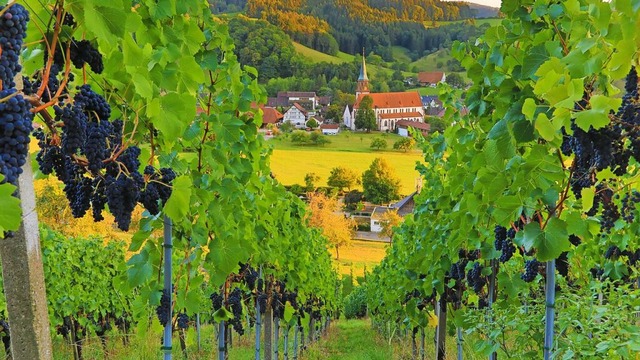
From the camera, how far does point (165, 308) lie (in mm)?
3109

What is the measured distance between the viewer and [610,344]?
260 cm

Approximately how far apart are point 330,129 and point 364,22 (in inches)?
1478

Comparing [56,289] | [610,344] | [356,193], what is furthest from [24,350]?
[356,193]

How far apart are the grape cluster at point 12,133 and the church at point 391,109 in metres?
69.4

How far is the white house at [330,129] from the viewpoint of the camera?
226 ft

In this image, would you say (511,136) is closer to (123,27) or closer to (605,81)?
(605,81)

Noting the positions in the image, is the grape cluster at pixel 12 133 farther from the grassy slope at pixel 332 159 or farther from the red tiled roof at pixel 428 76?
the red tiled roof at pixel 428 76

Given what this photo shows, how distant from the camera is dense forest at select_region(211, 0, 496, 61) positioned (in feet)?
304

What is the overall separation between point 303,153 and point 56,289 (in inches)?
2219

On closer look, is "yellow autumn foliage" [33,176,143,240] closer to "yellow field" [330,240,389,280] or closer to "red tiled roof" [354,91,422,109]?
"yellow field" [330,240,389,280]

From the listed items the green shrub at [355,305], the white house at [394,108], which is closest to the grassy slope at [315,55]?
the white house at [394,108]

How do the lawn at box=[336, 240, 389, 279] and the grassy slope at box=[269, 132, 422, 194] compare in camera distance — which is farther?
the grassy slope at box=[269, 132, 422, 194]

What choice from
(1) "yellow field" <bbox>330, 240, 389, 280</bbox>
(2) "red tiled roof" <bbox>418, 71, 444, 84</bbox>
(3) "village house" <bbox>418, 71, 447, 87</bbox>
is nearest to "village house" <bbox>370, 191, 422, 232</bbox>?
(1) "yellow field" <bbox>330, 240, 389, 280</bbox>

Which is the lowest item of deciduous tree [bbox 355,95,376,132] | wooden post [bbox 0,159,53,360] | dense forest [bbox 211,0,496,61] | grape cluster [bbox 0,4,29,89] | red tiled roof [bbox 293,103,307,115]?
wooden post [bbox 0,159,53,360]
